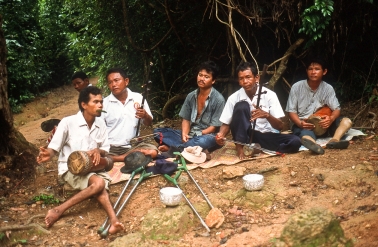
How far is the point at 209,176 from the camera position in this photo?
506cm

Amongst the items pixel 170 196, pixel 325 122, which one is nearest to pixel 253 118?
pixel 325 122

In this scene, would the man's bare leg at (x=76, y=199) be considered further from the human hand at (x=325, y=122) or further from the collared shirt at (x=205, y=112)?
the human hand at (x=325, y=122)

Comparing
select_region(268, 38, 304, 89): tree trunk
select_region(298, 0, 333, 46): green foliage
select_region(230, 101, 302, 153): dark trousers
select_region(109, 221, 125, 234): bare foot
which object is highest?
select_region(298, 0, 333, 46): green foliage

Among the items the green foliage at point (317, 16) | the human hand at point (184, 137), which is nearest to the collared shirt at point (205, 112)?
the human hand at point (184, 137)

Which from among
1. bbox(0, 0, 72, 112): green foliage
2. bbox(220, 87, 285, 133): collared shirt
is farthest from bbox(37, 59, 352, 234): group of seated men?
bbox(0, 0, 72, 112): green foliage

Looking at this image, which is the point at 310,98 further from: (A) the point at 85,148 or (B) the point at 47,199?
(B) the point at 47,199

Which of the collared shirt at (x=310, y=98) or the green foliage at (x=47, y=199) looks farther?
the collared shirt at (x=310, y=98)

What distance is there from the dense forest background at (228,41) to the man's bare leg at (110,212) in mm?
1835

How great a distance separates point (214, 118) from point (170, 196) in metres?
1.85

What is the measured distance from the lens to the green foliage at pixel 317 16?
5.63m

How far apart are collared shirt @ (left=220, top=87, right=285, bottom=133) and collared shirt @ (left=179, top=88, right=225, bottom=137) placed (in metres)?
0.25

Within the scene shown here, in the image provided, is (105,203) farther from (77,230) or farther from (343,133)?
(343,133)

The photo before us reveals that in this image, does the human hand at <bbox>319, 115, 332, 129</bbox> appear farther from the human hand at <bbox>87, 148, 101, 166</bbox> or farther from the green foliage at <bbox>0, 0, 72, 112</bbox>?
the green foliage at <bbox>0, 0, 72, 112</bbox>

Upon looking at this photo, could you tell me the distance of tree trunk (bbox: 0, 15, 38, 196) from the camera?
217 inches
